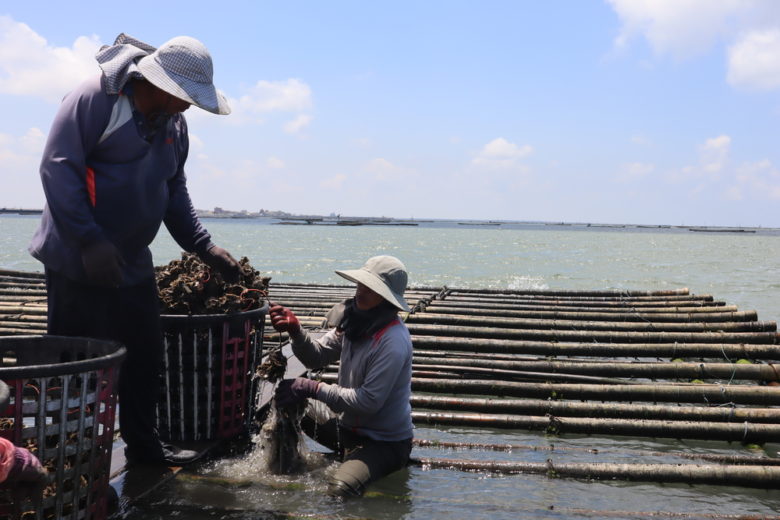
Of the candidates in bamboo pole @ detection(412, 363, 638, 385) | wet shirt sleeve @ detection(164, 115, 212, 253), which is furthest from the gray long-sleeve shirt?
bamboo pole @ detection(412, 363, 638, 385)

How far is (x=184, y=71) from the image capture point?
3.16 meters

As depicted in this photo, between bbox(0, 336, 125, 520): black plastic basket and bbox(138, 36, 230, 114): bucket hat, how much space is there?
1.19 meters

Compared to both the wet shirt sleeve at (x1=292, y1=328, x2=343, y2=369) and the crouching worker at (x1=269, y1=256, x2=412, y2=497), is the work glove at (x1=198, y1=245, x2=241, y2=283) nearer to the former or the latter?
the crouching worker at (x1=269, y1=256, x2=412, y2=497)

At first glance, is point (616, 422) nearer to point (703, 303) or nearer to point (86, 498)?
point (86, 498)

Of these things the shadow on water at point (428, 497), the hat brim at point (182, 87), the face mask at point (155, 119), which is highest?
the hat brim at point (182, 87)

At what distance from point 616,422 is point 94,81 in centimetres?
427

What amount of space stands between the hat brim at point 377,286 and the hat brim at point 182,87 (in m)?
1.18

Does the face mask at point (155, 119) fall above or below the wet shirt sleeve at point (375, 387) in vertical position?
above

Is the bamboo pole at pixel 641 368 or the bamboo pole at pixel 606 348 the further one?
the bamboo pole at pixel 606 348

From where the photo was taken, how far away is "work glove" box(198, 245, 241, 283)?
13.4 ft

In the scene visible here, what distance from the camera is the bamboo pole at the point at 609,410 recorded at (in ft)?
17.1

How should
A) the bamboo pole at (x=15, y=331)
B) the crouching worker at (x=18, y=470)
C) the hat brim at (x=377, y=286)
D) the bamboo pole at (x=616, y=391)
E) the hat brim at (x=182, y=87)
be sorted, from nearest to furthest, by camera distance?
the crouching worker at (x=18, y=470)
the hat brim at (x=182, y=87)
the hat brim at (x=377, y=286)
the bamboo pole at (x=616, y=391)
the bamboo pole at (x=15, y=331)

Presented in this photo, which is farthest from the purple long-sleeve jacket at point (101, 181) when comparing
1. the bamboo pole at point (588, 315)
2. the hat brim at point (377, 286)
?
the bamboo pole at point (588, 315)

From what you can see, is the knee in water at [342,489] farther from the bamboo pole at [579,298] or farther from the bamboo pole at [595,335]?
the bamboo pole at [579,298]
